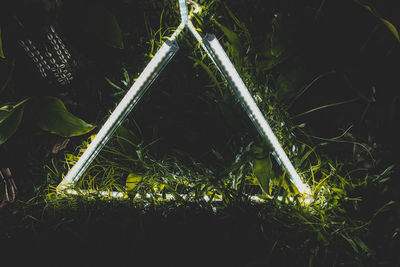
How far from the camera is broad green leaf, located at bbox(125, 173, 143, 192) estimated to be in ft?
2.75

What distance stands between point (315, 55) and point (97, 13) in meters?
0.78

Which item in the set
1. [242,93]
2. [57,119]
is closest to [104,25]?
[57,119]

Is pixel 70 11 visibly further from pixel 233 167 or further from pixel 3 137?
pixel 233 167

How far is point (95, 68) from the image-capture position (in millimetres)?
972

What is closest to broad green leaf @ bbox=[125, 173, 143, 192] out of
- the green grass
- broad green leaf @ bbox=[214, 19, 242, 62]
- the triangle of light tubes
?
the green grass

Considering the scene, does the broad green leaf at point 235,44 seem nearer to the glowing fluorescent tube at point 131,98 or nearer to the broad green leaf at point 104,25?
the broad green leaf at point 104,25

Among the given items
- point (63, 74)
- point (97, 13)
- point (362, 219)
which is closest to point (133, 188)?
point (63, 74)

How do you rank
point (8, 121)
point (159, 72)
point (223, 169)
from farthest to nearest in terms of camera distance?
point (223, 169) → point (8, 121) → point (159, 72)

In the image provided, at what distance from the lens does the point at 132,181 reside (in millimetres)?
845

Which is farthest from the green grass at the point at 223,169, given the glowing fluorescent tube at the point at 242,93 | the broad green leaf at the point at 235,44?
the glowing fluorescent tube at the point at 242,93

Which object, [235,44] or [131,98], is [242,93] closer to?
[131,98]

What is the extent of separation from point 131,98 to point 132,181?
41cm

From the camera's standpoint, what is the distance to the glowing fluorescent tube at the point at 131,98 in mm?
441

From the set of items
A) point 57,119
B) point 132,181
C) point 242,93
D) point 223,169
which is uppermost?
point 57,119
